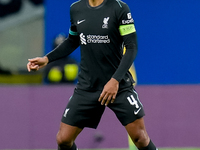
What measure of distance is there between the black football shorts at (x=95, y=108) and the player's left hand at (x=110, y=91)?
319mm

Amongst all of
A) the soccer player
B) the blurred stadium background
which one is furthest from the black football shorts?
the blurred stadium background

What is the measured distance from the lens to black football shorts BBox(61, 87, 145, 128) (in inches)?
240

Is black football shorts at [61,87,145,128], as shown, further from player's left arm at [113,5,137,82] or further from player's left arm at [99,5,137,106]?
player's left arm at [113,5,137,82]

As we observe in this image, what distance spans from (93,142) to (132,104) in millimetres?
3581

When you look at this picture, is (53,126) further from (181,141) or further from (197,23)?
(197,23)

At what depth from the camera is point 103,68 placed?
612 cm

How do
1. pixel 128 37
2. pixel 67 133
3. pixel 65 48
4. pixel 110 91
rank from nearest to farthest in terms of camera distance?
pixel 110 91 < pixel 128 37 < pixel 67 133 < pixel 65 48

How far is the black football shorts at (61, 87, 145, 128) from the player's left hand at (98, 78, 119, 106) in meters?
0.32

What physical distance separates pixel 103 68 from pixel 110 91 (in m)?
0.40

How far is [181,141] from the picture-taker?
974cm

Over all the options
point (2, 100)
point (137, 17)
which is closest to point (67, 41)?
point (2, 100)

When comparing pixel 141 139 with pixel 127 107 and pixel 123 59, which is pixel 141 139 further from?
pixel 123 59

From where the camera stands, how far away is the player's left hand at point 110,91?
19.0 feet

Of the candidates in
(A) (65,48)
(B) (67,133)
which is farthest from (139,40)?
(B) (67,133)
